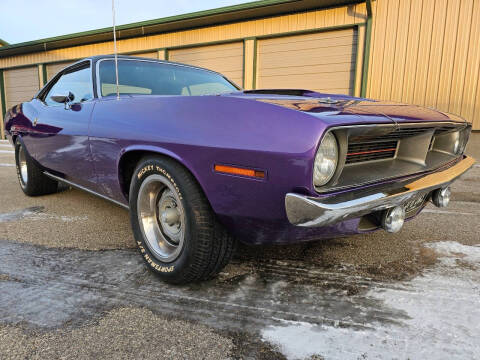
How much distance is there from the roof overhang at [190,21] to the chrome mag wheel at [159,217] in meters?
7.02

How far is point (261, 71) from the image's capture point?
8430mm

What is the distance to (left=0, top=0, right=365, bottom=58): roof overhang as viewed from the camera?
294 inches

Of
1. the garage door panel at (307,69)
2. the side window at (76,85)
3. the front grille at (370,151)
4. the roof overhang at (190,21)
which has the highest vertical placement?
the roof overhang at (190,21)

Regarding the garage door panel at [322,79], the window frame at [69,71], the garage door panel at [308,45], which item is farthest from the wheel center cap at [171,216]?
the garage door panel at [308,45]

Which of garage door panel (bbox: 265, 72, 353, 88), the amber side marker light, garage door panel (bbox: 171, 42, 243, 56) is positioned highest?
garage door panel (bbox: 171, 42, 243, 56)

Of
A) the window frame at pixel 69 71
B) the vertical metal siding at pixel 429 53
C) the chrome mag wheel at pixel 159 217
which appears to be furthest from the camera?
the vertical metal siding at pixel 429 53

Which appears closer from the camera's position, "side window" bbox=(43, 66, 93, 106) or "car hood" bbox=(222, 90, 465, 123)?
"car hood" bbox=(222, 90, 465, 123)

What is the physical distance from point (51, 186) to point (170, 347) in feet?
10.3

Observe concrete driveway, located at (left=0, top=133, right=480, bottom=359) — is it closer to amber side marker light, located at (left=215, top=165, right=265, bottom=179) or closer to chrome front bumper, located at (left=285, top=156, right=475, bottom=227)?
chrome front bumper, located at (left=285, top=156, right=475, bottom=227)

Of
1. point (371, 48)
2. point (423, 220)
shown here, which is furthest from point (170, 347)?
point (371, 48)

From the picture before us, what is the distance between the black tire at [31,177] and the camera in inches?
137

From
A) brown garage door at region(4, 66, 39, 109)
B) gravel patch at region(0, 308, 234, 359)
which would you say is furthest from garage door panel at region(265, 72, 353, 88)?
brown garage door at region(4, 66, 39, 109)

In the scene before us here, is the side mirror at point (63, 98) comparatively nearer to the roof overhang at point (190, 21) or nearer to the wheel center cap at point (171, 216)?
A: the wheel center cap at point (171, 216)

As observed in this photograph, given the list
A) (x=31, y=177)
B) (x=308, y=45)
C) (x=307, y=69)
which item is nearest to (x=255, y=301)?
(x=31, y=177)
